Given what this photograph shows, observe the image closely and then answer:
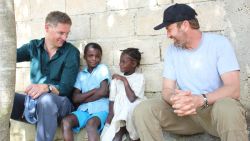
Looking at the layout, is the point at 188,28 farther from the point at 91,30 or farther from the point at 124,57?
the point at 91,30

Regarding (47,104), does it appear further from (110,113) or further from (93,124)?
(110,113)

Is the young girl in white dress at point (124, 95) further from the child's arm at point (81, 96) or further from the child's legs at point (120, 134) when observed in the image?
the child's arm at point (81, 96)

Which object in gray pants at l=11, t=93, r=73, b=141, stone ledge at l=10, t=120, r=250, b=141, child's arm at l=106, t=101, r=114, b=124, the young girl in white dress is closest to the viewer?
stone ledge at l=10, t=120, r=250, b=141

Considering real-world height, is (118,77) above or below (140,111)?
above

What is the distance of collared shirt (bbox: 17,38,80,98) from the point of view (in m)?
4.71

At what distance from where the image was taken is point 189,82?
3.82m

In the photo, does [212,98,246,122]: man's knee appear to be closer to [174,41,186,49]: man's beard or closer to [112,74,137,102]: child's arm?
[174,41,186,49]: man's beard

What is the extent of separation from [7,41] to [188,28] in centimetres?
165

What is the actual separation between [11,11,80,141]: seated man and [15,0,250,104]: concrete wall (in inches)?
21.1

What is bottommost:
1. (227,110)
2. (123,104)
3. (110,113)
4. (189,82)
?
(110,113)

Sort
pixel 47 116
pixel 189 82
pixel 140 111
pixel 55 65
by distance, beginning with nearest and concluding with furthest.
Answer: pixel 140 111 < pixel 189 82 < pixel 47 116 < pixel 55 65

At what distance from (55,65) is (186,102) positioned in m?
2.02

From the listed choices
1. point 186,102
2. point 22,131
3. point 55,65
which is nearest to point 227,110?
point 186,102

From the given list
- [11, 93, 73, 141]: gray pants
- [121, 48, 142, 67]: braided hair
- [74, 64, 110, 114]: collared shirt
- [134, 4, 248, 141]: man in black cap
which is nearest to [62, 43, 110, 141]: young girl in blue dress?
[74, 64, 110, 114]: collared shirt
